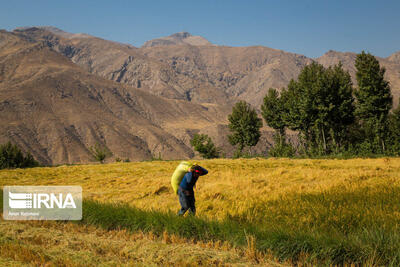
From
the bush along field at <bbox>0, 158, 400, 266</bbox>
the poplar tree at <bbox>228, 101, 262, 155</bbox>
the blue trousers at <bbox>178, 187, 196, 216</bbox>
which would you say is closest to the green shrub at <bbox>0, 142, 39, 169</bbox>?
the poplar tree at <bbox>228, 101, 262, 155</bbox>

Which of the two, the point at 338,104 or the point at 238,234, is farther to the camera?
the point at 338,104

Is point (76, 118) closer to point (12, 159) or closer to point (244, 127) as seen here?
point (12, 159)

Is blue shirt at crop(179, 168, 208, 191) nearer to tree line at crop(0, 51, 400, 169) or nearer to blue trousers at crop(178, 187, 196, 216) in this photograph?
blue trousers at crop(178, 187, 196, 216)

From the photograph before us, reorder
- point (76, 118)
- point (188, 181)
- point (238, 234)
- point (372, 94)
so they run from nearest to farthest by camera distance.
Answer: point (238, 234) → point (188, 181) → point (372, 94) → point (76, 118)

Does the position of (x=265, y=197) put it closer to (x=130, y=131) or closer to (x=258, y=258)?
(x=258, y=258)

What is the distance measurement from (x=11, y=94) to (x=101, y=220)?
541 ft

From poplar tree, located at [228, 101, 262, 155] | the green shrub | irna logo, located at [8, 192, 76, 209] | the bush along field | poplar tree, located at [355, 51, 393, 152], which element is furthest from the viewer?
poplar tree, located at [228, 101, 262, 155]

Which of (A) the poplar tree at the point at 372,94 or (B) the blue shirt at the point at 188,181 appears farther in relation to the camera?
(A) the poplar tree at the point at 372,94

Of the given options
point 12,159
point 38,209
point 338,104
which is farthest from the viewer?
point 12,159

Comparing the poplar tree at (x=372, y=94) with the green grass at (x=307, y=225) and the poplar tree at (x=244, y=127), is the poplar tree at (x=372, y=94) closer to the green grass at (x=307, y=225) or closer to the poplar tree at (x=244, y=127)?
the poplar tree at (x=244, y=127)

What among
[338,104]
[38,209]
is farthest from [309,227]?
[338,104]

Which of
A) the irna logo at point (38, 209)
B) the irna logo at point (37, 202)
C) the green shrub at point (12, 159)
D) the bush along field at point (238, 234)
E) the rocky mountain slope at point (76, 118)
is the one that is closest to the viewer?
the bush along field at point (238, 234)

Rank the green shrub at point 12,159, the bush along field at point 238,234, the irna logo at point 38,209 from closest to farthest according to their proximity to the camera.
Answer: the bush along field at point 238,234, the irna logo at point 38,209, the green shrub at point 12,159

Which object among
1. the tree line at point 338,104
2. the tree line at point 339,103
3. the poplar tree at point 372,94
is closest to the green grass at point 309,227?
the tree line at point 338,104
